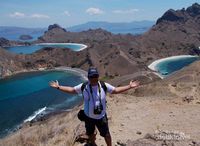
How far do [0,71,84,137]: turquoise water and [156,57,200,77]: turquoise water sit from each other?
36684 mm

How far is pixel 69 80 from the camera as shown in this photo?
10919 cm

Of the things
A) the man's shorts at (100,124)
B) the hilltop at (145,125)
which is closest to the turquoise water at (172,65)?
the hilltop at (145,125)

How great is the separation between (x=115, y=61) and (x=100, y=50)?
2864 cm

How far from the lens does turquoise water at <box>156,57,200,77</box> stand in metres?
132

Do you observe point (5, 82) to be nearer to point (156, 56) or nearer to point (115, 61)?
point (115, 61)

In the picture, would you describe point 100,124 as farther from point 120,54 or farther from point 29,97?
point 120,54

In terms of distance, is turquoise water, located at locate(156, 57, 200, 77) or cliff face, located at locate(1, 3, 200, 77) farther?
turquoise water, located at locate(156, 57, 200, 77)

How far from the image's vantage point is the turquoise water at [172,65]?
132 metres

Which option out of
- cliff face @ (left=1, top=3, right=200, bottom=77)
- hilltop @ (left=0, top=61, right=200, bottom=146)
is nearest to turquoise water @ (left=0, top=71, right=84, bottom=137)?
cliff face @ (left=1, top=3, right=200, bottom=77)

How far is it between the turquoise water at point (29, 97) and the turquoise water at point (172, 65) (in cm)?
3668

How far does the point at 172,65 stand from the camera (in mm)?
145625

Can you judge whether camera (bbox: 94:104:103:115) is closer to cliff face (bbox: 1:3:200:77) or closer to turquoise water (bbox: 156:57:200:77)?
cliff face (bbox: 1:3:200:77)

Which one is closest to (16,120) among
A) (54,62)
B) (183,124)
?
(183,124)

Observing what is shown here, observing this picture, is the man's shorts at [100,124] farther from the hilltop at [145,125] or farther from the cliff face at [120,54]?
the cliff face at [120,54]
